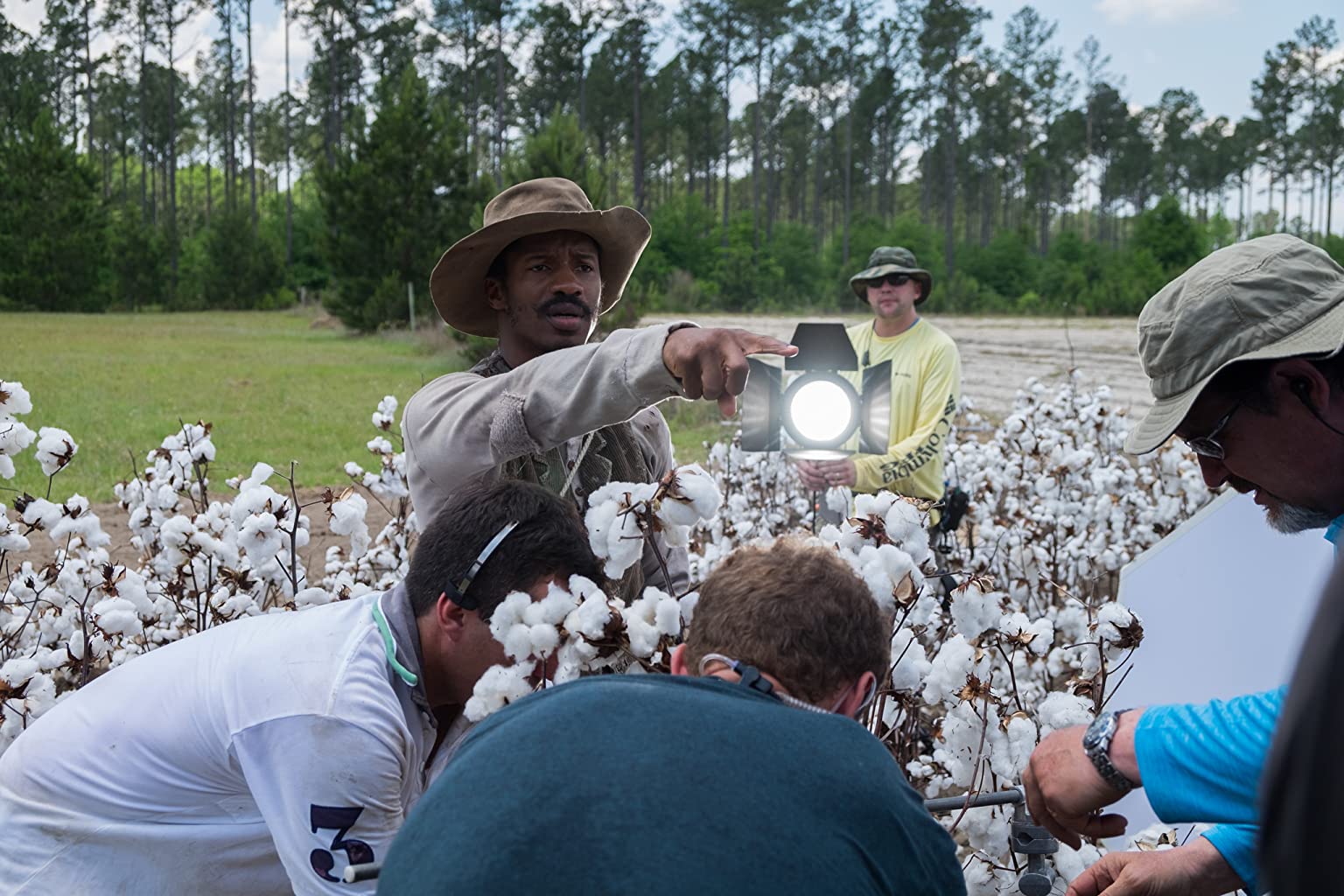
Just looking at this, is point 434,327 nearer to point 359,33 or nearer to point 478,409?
point 478,409

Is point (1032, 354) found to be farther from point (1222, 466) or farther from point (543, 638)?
point (543, 638)

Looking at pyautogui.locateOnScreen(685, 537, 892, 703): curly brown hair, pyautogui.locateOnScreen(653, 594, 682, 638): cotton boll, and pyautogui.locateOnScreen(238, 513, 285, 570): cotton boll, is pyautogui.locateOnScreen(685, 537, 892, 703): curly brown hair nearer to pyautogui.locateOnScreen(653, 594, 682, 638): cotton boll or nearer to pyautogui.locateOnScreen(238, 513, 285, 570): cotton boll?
pyautogui.locateOnScreen(653, 594, 682, 638): cotton boll

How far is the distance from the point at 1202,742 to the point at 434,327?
73.5 feet

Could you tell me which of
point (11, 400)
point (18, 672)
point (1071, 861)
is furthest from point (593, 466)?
point (11, 400)

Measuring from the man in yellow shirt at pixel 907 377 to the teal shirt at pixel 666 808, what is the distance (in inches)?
124

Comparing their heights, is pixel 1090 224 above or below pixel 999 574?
above

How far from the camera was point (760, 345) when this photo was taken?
6.11 ft

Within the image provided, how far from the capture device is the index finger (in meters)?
1.85

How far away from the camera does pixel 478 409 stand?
2.18 meters

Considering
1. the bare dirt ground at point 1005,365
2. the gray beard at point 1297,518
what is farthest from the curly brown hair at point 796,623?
the bare dirt ground at point 1005,365

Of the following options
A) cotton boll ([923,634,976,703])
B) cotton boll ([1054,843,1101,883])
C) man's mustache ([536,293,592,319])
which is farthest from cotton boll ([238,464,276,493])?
cotton boll ([1054,843,1101,883])

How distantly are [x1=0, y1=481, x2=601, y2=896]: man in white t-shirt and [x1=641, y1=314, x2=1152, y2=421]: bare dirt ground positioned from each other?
724 centimetres

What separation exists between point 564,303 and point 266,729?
4.09 feet

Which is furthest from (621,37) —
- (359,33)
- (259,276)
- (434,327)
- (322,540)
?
(322,540)
